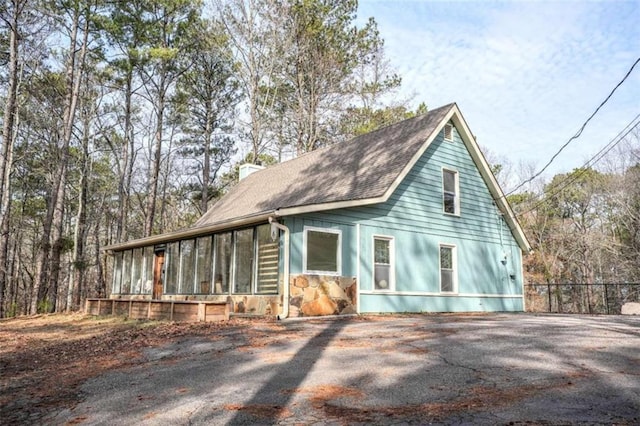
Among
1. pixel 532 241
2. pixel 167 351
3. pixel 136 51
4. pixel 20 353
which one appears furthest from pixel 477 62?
pixel 532 241

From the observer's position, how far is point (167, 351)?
6941 millimetres

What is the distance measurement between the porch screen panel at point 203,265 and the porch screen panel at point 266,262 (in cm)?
242

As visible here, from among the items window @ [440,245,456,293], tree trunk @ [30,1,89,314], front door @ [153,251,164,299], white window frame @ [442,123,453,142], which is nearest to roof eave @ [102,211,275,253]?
front door @ [153,251,164,299]

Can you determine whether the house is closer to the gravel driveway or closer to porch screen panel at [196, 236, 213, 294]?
porch screen panel at [196, 236, 213, 294]

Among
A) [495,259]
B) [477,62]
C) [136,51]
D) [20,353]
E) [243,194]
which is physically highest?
[136,51]

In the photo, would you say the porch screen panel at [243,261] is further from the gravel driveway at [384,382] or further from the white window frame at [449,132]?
the white window frame at [449,132]

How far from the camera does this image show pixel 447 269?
14039mm

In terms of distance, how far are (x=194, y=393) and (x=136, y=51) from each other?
2021 centimetres

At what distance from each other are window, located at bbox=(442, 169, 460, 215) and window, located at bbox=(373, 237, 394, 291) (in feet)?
8.88

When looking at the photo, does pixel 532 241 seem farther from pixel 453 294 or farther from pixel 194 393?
pixel 194 393

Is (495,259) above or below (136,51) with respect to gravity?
below

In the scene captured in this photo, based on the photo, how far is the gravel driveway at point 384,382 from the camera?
144 inches

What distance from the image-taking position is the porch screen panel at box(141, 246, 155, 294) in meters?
Answer: 16.8

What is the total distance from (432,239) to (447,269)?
3.71 feet
